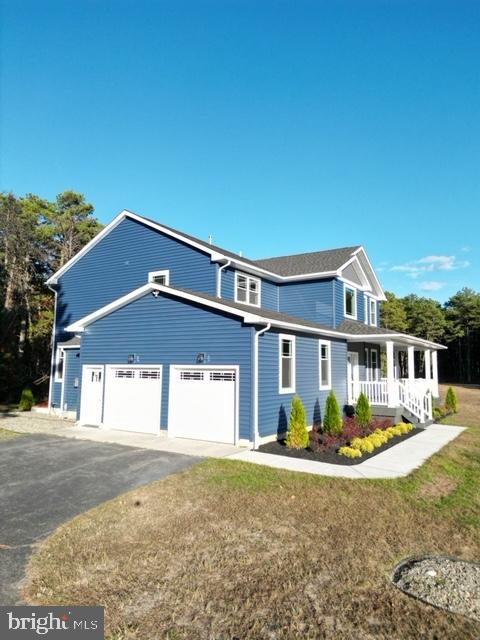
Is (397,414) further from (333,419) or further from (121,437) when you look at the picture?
(121,437)

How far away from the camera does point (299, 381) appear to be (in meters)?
13.8

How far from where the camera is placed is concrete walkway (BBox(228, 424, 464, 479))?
28.9 ft

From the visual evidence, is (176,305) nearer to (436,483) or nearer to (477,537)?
(436,483)

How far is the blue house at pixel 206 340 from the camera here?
1204 cm

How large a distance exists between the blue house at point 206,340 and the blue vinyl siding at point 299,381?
4 cm

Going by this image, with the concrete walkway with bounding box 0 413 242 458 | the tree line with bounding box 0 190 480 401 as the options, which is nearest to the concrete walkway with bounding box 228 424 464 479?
the concrete walkway with bounding box 0 413 242 458

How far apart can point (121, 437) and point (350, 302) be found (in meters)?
13.1

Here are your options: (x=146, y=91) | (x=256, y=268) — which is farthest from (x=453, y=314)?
(x=146, y=91)

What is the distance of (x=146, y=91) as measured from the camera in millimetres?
15625

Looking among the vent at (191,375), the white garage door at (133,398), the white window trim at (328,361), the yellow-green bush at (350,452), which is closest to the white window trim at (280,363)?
the white window trim at (328,361)

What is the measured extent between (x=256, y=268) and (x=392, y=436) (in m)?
8.51

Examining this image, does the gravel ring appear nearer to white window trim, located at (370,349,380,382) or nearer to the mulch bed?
the mulch bed

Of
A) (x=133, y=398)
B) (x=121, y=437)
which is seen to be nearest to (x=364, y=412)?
(x=133, y=398)

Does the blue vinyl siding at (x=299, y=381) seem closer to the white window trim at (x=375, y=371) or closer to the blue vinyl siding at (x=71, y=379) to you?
the white window trim at (x=375, y=371)
